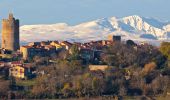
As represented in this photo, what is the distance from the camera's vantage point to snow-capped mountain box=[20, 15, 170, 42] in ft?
401

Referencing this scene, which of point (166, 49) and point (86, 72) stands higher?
point (166, 49)

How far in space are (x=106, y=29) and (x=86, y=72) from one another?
88.7m

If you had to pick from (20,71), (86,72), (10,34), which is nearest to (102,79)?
(86,72)

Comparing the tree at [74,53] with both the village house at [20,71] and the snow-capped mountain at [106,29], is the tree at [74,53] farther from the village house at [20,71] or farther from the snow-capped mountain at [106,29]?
the snow-capped mountain at [106,29]

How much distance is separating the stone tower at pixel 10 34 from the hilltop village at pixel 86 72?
2975 millimetres

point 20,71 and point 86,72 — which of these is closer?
point 86,72

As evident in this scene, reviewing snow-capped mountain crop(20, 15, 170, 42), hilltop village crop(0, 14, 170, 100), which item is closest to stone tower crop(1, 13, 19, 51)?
hilltop village crop(0, 14, 170, 100)

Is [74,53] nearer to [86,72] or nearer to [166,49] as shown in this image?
[166,49]

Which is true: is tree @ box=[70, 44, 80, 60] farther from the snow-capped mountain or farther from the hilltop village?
the snow-capped mountain

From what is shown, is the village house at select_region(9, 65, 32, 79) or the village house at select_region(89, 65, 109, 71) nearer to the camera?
the village house at select_region(9, 65, 32, 79)

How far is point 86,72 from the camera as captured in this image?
44.2 meters

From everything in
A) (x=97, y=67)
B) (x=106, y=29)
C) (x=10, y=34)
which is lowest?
(x=106, y=29)

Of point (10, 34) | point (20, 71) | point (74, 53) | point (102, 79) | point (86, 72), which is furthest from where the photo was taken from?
point (10, 34)

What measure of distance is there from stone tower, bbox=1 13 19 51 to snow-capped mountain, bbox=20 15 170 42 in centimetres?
5437
